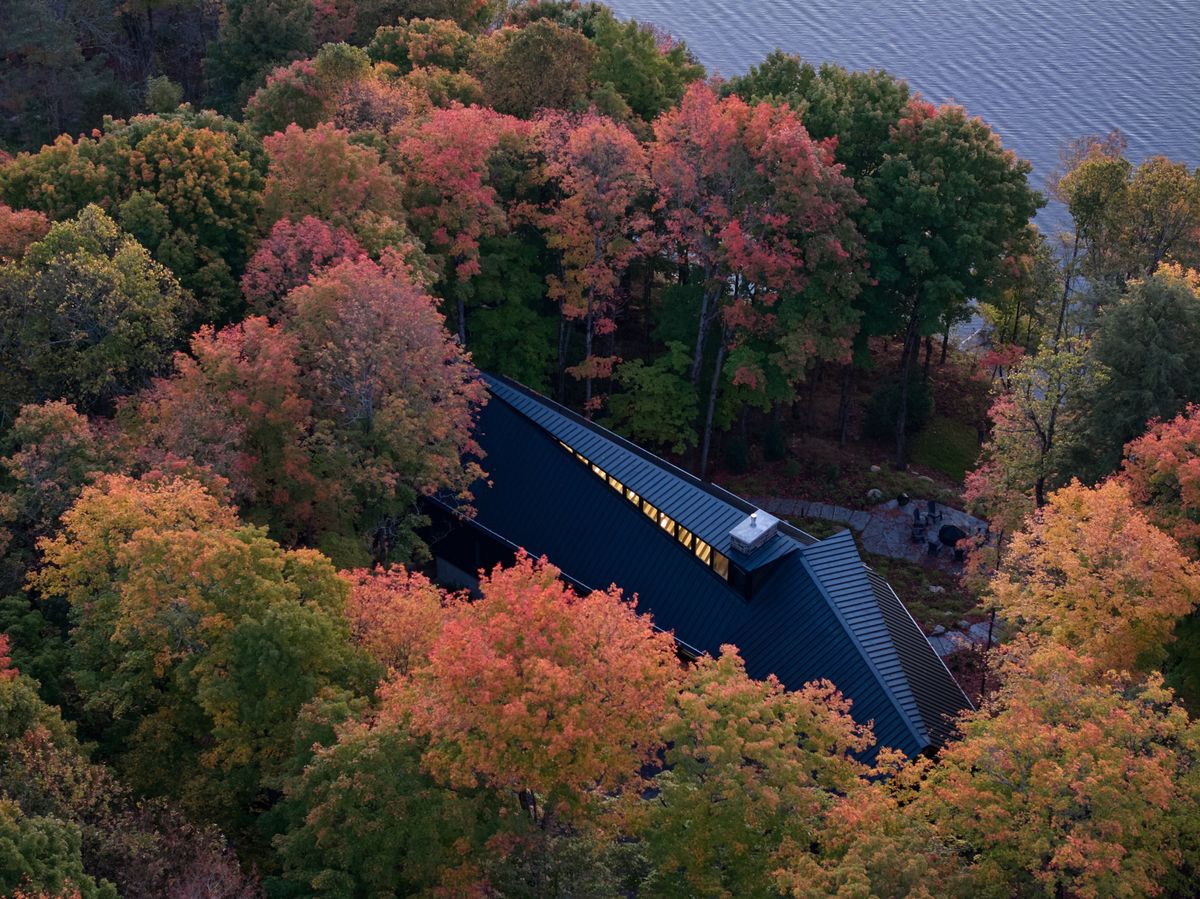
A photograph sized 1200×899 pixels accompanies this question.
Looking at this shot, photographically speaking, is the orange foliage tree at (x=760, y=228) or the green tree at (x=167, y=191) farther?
the orange foliage tree at (x=760, y=228)

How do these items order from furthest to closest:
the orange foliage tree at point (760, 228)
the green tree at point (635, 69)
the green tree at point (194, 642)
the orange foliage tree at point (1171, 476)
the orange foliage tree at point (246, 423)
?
1. the green tree at point (635, 69)
2. the orange foliage tree at point (760, 228)
3. the orange foliage tree at point (246, 423)
4. the orange foliage tree at point (1171, 476)
5. the green tree at point (194, 642)

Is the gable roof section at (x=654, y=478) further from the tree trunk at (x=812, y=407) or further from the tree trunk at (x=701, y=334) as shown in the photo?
the tree trunk at (x=812, y=407)

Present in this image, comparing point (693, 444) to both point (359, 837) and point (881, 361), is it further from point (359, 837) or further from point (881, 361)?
point (359, 837)

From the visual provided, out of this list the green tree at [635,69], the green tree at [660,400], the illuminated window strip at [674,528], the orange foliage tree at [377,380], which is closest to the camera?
the orange foliage tree at [377,380]

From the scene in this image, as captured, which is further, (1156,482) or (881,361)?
(881,361)

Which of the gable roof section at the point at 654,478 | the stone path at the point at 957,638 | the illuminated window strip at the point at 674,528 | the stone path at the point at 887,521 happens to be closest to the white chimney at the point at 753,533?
the gable roof section at the point at 654,478

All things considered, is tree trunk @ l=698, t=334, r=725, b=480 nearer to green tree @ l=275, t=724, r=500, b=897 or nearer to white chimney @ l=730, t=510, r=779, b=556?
white chimney @ l=730, t=510, r=779, b=556

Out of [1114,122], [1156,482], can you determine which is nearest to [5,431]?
[1156,482]
